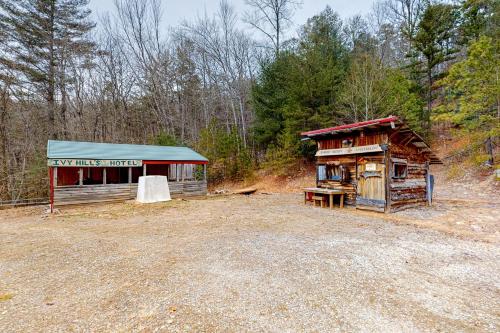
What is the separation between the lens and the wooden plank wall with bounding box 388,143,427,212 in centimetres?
959

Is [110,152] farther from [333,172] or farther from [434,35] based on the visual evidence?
[434,35]

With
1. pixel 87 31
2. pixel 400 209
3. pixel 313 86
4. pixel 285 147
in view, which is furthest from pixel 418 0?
pixel 87 31

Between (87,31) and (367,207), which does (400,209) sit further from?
(87,31)

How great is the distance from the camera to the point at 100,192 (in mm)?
12758

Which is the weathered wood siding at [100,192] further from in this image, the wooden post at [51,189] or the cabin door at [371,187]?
the cabin door at [371,187]

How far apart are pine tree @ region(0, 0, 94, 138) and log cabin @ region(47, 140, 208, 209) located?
632 centimetres

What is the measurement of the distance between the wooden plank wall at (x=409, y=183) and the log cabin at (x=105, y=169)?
1088 centimetres

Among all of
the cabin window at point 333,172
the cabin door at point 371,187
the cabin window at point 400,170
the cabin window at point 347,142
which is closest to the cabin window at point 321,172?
the cabin window at point 333,172

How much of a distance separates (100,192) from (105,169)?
4.67 ft

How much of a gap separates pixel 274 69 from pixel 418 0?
14.5m

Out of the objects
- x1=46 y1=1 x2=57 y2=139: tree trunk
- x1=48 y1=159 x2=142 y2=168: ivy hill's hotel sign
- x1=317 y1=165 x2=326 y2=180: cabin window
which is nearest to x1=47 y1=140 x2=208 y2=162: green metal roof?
x1=48 y1=159 x2=142 y2=168: ivy hill's hotel sign

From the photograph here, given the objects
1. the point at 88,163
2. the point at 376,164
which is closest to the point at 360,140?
the point at 376,164

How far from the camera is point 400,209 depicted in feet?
32.1

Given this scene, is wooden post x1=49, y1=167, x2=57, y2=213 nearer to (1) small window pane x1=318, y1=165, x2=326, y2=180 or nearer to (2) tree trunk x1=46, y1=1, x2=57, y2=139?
(2) tree trunk x1=46, y1=1, x2=57, y2=139
